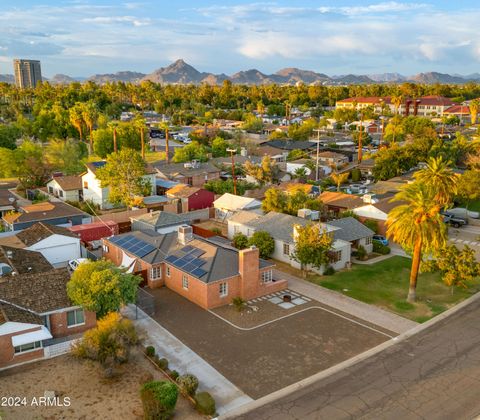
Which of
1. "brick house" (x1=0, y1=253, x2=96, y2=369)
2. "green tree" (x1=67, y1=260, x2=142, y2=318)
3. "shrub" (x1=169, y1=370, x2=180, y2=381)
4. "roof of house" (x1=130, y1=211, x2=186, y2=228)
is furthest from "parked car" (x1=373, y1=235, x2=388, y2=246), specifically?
"brick house" (x1=0, y1=253, x2=96, y2=369)

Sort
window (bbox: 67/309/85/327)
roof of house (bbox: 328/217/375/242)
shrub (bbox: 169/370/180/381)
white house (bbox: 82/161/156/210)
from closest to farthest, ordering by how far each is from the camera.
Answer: shrub (bbox: 169/370/180/381) → window (bbox: 67/309/85/327) → roof of house (bbox: 328/217/375/242) → white house (bbox: 82/161/156/210)

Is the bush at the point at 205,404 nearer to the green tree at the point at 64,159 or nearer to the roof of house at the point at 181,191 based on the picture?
the roof of house at the point at 181,191

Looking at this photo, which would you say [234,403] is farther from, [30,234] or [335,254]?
[30,234]

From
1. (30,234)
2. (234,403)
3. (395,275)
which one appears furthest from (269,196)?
(234,403)

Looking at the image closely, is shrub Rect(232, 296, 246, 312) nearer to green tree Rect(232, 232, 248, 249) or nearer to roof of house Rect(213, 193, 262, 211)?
green tree Rect(232, 232, 248, 249)

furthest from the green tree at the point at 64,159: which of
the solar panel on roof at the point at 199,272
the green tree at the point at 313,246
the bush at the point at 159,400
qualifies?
the bush at the point at 159,400

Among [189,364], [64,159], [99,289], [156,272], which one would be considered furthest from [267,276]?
[64,159]
